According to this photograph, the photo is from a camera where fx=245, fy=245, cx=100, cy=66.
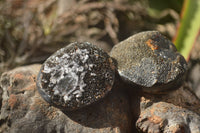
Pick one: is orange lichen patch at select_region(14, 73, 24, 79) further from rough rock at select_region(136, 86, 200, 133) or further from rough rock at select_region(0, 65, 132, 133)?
rough rock at select_region(136, 86, 200, 133)

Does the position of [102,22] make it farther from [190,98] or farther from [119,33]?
[190,98]

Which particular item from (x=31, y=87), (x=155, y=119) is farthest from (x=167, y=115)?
(x=31, y=87)

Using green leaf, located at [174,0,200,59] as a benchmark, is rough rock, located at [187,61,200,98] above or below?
below

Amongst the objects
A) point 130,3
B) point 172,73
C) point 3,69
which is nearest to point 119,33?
point 130,3

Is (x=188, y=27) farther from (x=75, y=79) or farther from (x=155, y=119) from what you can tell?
(x=75, y=79)

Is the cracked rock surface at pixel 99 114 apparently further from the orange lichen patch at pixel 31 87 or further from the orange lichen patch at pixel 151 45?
the orange lichen patch at pixel 151 45

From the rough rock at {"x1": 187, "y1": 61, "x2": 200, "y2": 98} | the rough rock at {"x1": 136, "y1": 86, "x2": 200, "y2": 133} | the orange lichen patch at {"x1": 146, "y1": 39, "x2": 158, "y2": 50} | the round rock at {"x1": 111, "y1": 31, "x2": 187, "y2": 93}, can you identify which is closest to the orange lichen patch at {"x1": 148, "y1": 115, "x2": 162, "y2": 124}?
the rough rock at {"x1": 136, "y1": 86, "x2": 200, "y2": 133}

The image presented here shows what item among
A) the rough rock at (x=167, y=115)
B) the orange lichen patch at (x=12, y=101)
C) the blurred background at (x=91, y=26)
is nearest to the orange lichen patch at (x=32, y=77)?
the orange lichen patch at (x=12, y=101)
